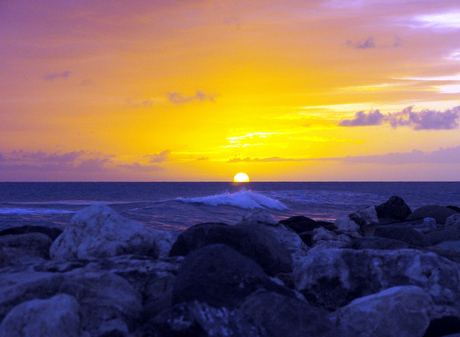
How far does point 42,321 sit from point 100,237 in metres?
2.49

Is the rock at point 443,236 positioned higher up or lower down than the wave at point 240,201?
higher up

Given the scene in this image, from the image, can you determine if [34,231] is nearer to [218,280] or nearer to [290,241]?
[290,241]

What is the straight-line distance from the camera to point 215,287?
12.6ft

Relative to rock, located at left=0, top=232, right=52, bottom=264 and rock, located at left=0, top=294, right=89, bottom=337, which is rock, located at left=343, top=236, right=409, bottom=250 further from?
rock, located at left=0, top=232, right=52, bottom=264

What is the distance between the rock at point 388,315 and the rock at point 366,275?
22.1 inches

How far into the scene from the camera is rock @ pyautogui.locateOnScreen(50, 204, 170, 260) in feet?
17.8

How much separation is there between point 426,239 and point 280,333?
16.3ft

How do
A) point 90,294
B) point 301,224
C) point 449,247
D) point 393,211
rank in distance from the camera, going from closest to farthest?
point 90,294 → point 449,247 → point 301,224 → point 393,211

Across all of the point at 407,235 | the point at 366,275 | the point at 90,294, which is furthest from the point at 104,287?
the point at 407,235

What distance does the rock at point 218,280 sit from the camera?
379 centimetres

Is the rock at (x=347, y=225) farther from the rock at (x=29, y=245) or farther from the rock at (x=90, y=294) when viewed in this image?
the rock at (x=90, y=294)

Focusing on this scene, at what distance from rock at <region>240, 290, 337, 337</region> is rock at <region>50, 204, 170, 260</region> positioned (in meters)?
2.41

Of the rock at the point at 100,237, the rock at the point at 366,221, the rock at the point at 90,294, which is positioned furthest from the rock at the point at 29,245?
the rock at the point at 366,221

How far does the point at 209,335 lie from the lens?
10.0 ft
